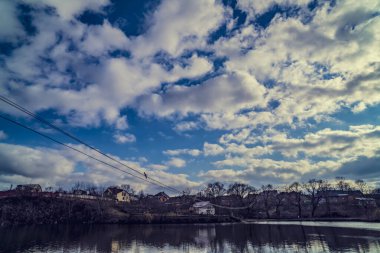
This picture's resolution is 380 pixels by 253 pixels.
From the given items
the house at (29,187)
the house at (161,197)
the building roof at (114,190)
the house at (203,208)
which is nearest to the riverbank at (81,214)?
the house at (29,187)

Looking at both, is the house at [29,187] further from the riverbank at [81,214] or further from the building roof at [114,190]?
the building roof at [114,190]

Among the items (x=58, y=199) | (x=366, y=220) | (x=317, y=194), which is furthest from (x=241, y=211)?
(x=58, y=199)

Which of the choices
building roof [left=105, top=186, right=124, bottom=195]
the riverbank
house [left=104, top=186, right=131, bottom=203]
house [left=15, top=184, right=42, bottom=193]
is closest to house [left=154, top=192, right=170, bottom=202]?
house [left=104, top=186, right=131, bottom=203]

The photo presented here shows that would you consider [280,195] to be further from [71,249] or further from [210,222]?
[71,249]

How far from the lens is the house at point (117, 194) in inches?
5069

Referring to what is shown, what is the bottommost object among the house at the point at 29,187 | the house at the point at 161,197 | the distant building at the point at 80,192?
the house at the point at 161,197

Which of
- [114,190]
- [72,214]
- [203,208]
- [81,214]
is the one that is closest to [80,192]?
[114,190]

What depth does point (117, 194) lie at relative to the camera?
431 feet

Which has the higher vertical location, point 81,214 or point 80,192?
point 80,192

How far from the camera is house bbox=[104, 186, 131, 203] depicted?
422 feet

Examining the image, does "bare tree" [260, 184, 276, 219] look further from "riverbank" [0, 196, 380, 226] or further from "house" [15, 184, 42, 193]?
"house" [15, 184, 42, 193]

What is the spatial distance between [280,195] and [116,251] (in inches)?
3476

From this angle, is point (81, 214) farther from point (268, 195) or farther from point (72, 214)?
point (268, 195)

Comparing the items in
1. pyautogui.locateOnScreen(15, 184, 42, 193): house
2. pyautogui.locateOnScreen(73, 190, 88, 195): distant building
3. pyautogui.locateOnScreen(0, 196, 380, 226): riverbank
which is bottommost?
pyautogui.locateOnScreen(0, 196, 380, 226): riverbank
